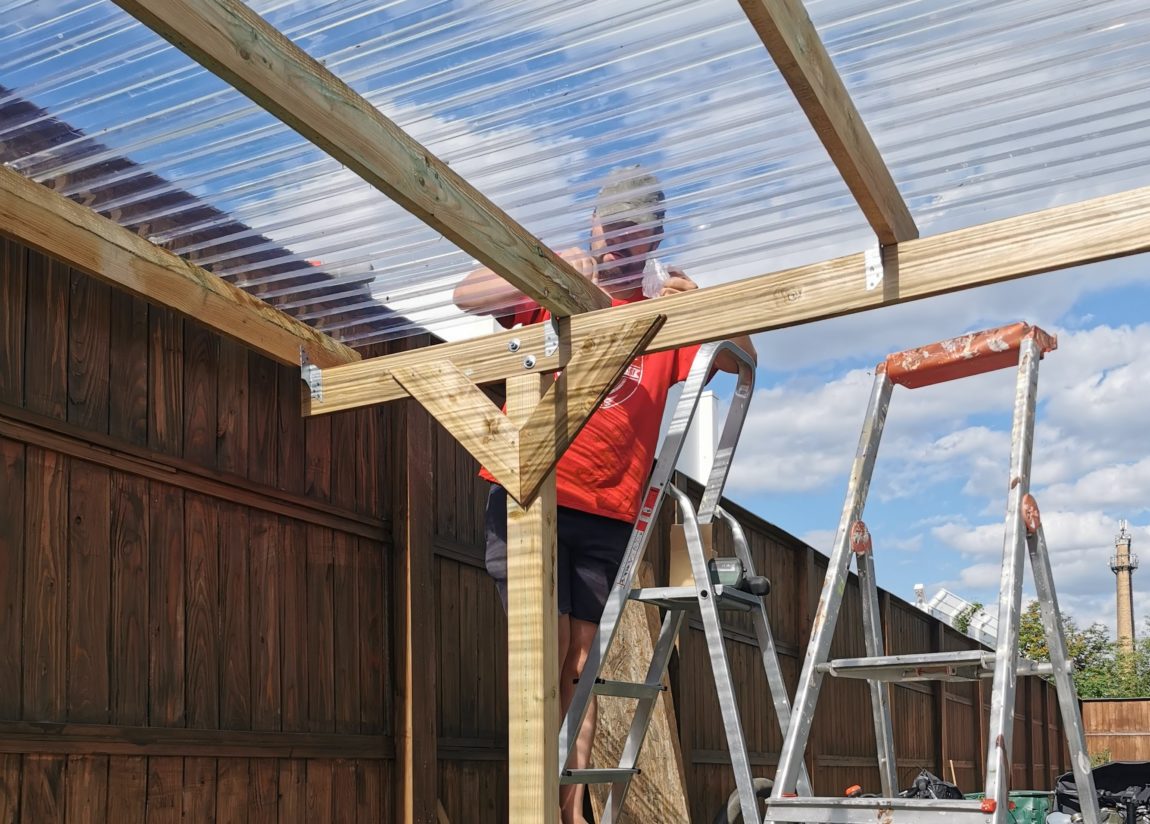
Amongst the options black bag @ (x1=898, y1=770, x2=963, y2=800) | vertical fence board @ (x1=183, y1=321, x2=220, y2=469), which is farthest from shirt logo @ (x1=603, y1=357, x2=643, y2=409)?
black bag @ (x1=898, y1=770, x2=963, y2=800)

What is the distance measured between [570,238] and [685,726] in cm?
309

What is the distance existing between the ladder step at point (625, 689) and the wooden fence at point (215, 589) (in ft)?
2.33

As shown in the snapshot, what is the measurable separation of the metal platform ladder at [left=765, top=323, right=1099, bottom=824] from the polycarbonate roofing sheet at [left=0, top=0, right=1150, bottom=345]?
2.06 ft

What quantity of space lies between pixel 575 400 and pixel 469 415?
310mm

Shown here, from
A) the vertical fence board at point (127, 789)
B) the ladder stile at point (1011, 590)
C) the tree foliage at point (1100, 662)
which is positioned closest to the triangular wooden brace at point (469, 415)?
the vertical fence board at point (127, 789)

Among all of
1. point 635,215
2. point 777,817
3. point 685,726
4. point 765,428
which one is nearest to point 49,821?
point 777,817

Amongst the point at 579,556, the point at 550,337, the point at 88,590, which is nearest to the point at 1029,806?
the point at 579,556

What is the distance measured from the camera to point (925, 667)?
11.6 ft

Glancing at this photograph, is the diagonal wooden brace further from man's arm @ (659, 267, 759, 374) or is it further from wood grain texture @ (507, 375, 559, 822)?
man's arm @ (659, 267, 759, 374)

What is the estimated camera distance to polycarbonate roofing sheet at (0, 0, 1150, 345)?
8.70ft

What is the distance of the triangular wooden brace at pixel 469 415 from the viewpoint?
127 inches

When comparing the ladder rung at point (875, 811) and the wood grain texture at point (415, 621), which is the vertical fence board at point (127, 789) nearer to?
the wood grain texture at point (415, 621)

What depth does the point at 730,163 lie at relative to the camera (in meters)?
3.12

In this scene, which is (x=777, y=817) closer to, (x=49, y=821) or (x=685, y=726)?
(x=49, y=821)
